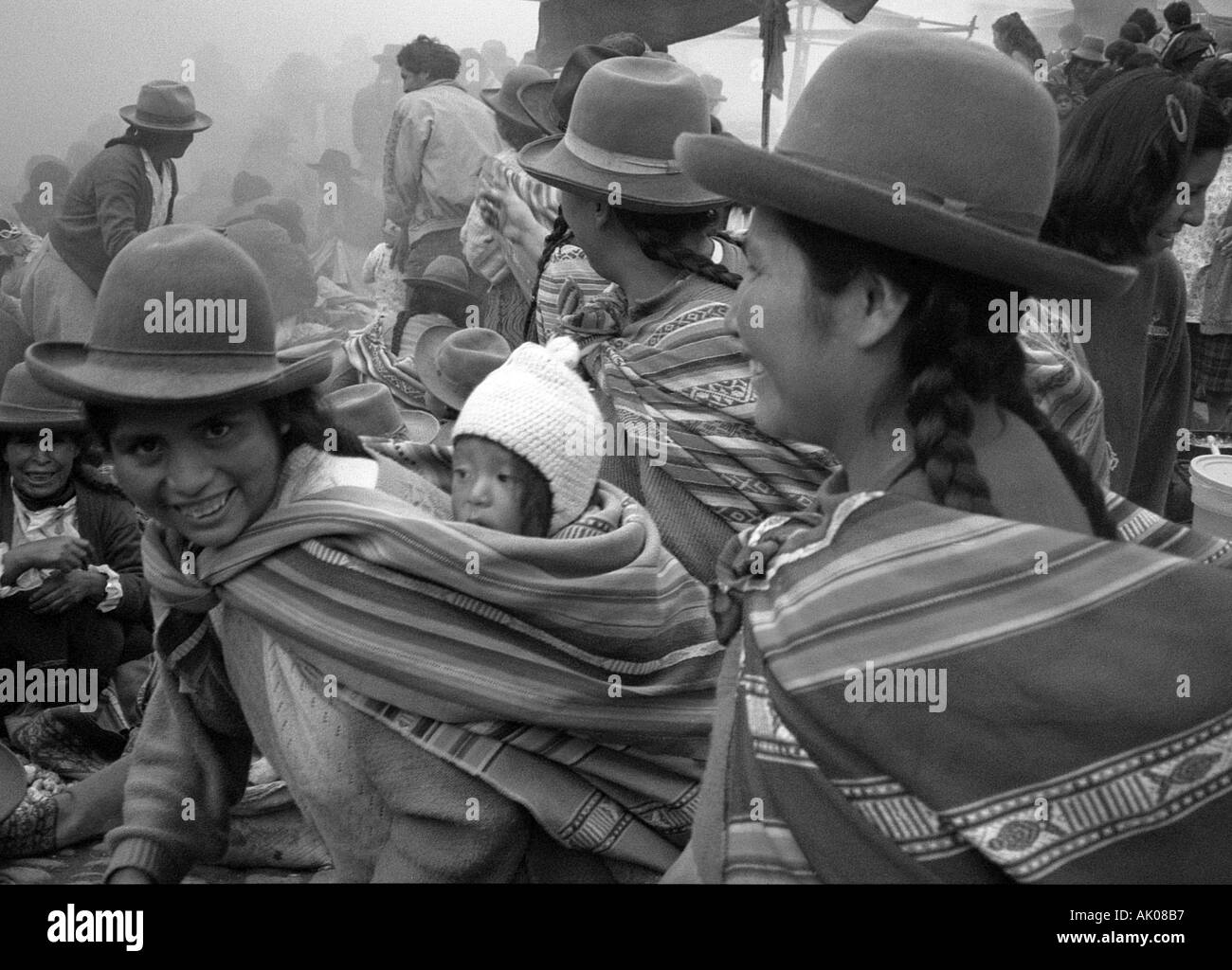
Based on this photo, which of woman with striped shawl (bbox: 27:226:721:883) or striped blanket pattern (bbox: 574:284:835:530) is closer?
woman with striped shawl (bbox: 27:226:721:883)

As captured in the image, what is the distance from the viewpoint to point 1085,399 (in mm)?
3211

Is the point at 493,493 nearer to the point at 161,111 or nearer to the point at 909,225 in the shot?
the point at 909,225

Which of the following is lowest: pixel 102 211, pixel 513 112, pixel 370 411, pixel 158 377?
pixel 370 411

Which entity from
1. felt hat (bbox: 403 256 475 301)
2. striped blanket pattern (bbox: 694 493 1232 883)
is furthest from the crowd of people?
felt hat (bbox: 403 256 475 301)

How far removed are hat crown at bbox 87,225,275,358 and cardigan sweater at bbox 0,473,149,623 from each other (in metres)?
2.53

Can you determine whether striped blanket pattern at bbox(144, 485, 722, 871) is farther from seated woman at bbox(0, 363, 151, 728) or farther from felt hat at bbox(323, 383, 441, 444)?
seated woman at bbox(0, 363, 151, 728)

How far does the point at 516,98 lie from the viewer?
6027mm

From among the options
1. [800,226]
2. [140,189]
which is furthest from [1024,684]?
[140,189]

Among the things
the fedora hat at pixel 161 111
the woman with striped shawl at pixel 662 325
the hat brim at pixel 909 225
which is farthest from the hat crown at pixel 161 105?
the hat brim at pixel 909 225

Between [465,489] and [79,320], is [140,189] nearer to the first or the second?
[79,320]

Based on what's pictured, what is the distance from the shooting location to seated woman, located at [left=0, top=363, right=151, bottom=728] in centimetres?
438

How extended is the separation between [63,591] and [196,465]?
241 centimetres

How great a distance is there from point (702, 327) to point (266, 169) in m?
9.46

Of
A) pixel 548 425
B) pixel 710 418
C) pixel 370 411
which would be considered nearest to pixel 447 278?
pixel 370 411
